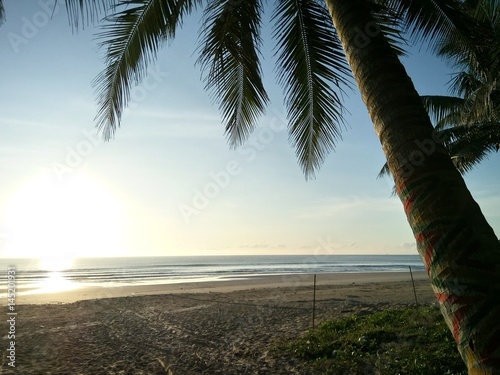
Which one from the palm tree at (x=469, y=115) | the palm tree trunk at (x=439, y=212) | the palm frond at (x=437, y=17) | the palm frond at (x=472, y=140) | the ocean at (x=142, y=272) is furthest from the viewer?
the ocean at (x=142, y=272)

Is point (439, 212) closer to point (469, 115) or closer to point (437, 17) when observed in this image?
point (437, 17)

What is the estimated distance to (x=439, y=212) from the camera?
169cm

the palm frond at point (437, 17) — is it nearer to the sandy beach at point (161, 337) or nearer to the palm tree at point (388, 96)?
the palm tree at point (388, 96)

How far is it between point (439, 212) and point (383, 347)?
4854 millimetres

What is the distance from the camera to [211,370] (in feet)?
18.6

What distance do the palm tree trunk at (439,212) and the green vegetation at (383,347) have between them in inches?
149

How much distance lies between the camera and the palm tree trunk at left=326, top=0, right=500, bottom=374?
150cm

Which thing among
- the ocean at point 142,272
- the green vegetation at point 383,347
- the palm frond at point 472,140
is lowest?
the ocean at point 142,272

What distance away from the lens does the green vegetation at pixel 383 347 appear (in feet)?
16.1

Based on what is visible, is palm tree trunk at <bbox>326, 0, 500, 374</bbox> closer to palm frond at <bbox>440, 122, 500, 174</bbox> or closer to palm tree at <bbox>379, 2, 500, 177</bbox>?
palm tree at <bbox>379, 2, 500, 177</bbox>

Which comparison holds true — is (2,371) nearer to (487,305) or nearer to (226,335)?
(226,335)

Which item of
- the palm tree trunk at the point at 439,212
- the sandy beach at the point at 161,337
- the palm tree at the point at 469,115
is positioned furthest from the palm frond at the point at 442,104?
the palm tree trunk at the point at 439,212

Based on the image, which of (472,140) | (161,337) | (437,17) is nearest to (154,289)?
(161,337)

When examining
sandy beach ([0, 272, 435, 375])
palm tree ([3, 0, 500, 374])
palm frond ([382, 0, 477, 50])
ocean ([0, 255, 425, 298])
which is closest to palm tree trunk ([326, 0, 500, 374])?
palm tree ([3, 0, 500, 374])
